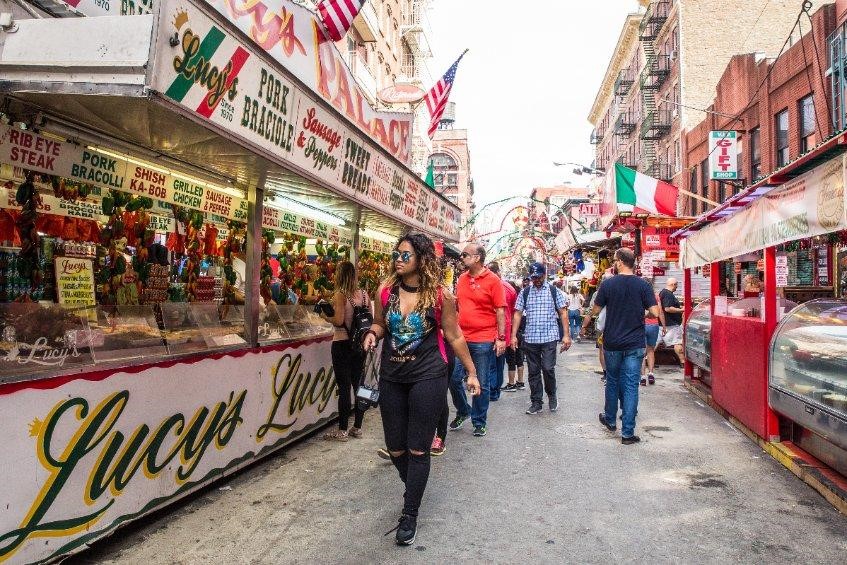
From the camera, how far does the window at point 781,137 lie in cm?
1842

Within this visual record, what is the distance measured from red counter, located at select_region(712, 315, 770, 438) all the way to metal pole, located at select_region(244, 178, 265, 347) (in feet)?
16.4

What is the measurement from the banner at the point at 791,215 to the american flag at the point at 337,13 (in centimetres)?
480

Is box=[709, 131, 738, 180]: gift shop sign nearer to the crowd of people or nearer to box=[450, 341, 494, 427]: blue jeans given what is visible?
the crowd of people

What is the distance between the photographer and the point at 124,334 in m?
4.64

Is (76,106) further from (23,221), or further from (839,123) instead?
(839,123)

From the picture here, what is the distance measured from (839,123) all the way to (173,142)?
1606 cm

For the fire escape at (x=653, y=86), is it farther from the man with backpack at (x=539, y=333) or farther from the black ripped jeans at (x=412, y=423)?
the black ripped jeans at (x=412, y=423)

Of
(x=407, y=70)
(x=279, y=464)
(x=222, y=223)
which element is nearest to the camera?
(x=279, y=464)

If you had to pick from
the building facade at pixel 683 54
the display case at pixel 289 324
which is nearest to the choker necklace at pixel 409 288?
the display case at pixel 289 324

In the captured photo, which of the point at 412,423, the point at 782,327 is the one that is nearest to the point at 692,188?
the point at 782,327

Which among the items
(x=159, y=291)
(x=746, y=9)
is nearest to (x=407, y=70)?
(x=746, y=9)

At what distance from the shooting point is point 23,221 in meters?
4.71

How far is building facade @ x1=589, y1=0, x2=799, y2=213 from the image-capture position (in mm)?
27391

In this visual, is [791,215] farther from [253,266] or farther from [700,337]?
[700,337]
